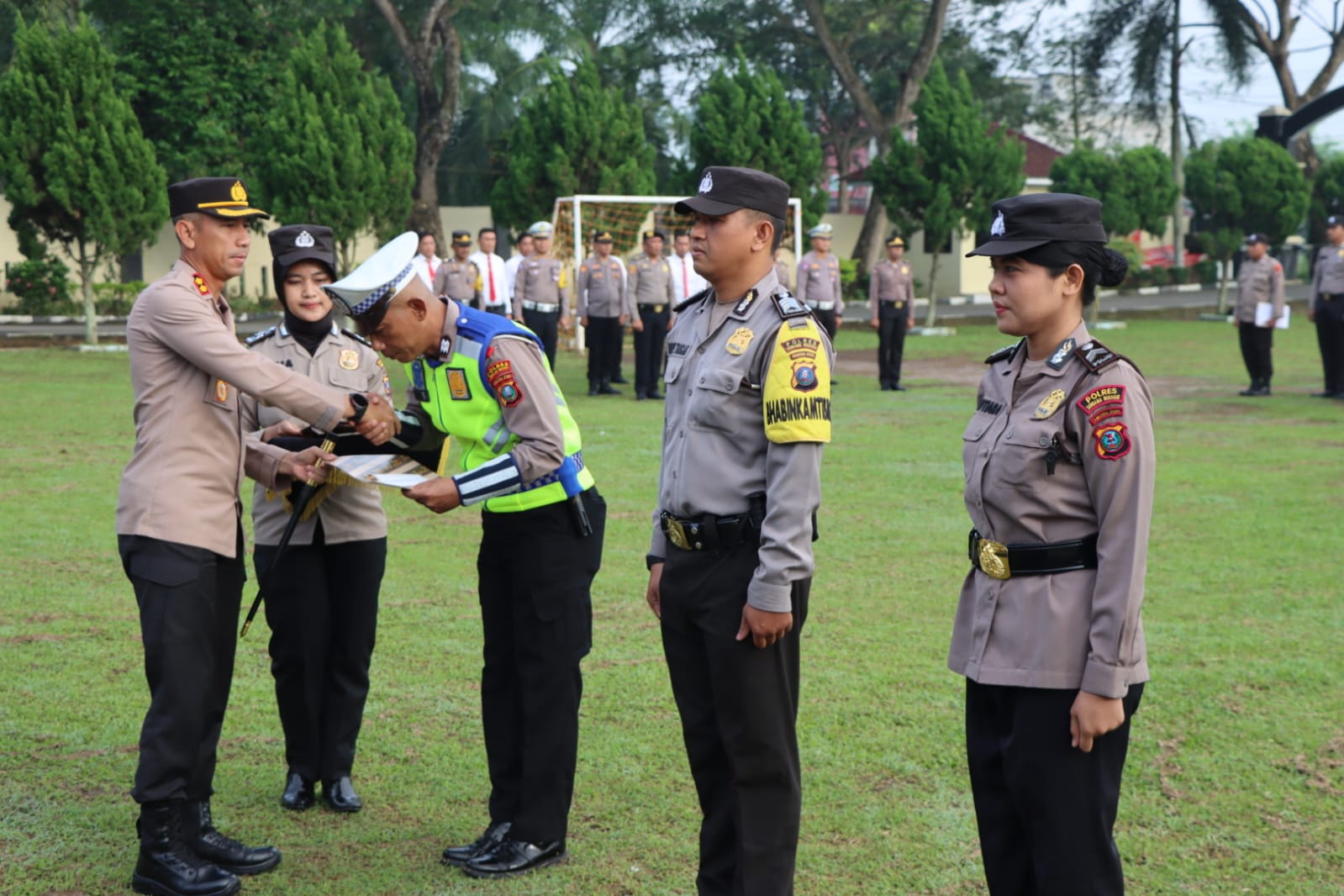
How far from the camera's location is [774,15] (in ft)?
133

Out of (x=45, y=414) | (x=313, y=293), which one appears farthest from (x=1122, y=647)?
(x=45, y=414)

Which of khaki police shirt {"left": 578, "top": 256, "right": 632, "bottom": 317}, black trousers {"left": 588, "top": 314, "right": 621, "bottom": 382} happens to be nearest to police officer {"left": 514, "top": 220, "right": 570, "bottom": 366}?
khaki police shirt {"left": 578, "top": 256, "right": 632, "bottom": 317}

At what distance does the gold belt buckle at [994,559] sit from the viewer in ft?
9.36

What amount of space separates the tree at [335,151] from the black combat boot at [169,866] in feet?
67.7

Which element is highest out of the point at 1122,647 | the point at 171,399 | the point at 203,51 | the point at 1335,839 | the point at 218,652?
the point at 203,51

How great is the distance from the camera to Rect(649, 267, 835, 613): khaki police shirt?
123 inches

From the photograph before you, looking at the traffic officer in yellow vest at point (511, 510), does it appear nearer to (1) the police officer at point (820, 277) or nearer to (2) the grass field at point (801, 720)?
(2) the grass field at point (801, 720)

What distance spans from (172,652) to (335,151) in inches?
831

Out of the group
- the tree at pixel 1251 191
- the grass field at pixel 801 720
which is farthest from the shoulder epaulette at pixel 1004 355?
the tree at pixel 1251 191

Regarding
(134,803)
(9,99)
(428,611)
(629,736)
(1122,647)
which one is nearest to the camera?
(1122,647)

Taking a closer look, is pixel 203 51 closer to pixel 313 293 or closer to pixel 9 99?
pixel 9 99

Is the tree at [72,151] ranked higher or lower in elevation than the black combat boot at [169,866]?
higher

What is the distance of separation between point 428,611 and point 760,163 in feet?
68.2

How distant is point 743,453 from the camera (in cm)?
325
